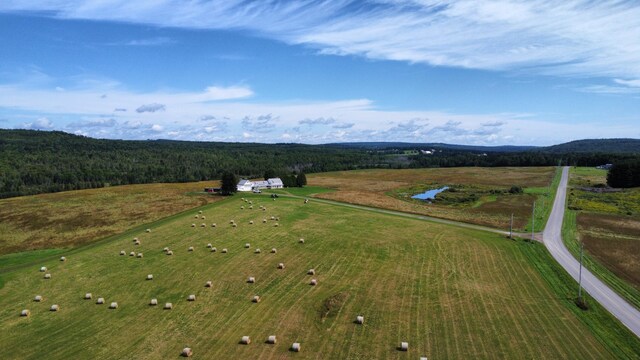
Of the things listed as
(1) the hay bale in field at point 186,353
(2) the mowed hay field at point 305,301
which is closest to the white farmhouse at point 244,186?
(2) the mowed hay field at point 305,301

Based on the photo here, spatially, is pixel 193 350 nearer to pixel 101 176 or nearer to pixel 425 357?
pixel 425 357

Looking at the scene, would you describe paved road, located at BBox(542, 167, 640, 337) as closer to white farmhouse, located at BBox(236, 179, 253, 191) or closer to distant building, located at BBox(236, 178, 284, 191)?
distant building, located at BBox(236, 178, 284, 191)

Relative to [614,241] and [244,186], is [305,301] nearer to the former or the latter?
[614,241]

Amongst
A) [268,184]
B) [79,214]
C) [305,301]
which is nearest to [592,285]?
[305,301]

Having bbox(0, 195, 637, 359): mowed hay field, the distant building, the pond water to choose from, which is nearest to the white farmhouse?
the distant building

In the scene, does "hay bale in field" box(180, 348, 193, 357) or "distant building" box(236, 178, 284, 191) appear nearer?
"hay bale in field" box(180, 348, 193, 357)

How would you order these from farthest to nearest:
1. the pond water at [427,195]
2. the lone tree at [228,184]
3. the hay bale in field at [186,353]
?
the pond water at [427,195], the lone tree at [228,184], the hay bale in field at [186,353]

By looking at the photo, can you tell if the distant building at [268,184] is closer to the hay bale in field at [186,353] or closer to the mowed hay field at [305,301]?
the mowed hay field at [305,301]
